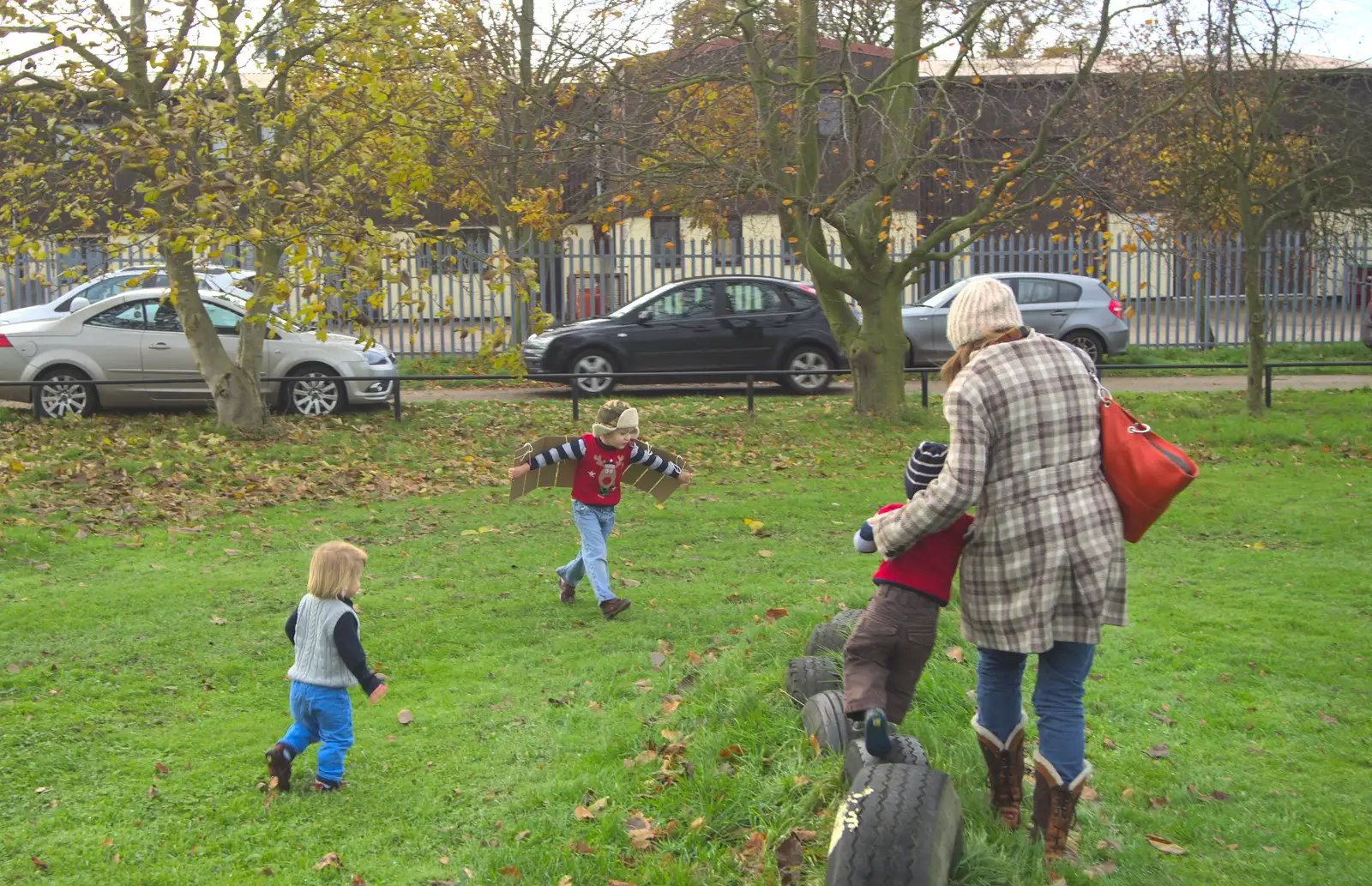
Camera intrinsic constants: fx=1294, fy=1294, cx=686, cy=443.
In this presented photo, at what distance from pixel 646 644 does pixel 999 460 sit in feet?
12.2

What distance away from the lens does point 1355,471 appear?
41.7 ft

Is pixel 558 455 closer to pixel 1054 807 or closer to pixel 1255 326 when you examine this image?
pixel 1054 807

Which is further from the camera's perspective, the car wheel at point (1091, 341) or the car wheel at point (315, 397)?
the car wheel at point (1091, 341)

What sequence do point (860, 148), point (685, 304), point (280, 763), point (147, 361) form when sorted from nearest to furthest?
point (280, 763) → point (860, 148) → point (147, 361) → point (685, 304)

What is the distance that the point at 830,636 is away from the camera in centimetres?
592

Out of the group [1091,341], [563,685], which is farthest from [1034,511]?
[1091,341]

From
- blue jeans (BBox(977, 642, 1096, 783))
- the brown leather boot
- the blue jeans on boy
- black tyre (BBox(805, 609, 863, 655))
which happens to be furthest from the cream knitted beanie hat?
the blue jeans on boy

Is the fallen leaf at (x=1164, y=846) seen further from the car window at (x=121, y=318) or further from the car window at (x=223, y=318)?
the car window at (x=121, y=318)

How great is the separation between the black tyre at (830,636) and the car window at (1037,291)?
49.4ft

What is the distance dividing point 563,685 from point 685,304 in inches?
485

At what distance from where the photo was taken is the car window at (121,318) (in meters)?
15.9

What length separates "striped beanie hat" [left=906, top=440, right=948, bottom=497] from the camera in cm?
392

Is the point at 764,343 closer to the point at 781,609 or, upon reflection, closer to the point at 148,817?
the point at 781,609

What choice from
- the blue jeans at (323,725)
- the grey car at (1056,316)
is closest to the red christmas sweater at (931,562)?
the blue jeans at (323,725)
